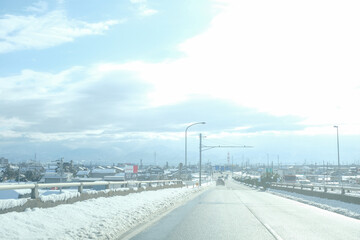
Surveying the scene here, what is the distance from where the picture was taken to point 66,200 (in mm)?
14078

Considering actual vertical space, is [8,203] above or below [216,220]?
above

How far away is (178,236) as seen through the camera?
1097cm

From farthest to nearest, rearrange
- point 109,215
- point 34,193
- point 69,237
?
point 109,215, point 34,193, point 69,237

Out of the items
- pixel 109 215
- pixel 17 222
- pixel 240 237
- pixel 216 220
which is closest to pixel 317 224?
pixel 216 220

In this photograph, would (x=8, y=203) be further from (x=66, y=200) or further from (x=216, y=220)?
(x=216, y=220)

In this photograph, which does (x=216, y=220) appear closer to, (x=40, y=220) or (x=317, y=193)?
(x=40, y=220)

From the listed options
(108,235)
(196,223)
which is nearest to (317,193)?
(196,223)

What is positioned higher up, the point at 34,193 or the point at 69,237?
the point at 34,193

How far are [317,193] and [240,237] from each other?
25588 mm

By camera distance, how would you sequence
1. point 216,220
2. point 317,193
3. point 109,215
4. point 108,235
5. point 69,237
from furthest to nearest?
point 317,193 < point 216,220 < point 109,215 < point 108,235 < point 69,237

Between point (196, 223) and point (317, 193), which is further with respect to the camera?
point (317, 193)

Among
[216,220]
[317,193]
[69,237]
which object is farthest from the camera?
[317,193]

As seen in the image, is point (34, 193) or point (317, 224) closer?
point (34, 193)

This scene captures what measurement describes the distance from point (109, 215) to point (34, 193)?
290 centimetres
